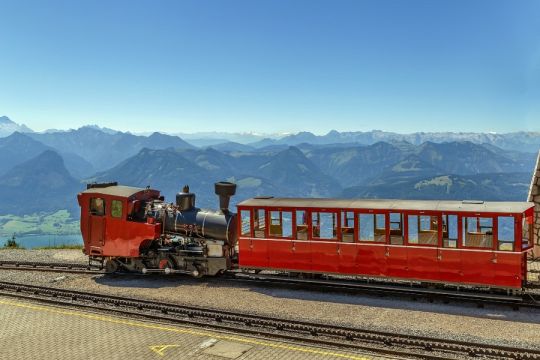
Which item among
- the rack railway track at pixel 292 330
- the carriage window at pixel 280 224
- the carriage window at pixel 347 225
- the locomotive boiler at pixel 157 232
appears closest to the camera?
the rack railway track at pixel 292 330

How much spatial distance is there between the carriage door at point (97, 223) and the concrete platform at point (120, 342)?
5.52m

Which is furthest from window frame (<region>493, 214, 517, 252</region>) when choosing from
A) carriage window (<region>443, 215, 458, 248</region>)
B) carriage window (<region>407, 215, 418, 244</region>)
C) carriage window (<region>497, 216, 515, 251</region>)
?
carriage window (<region>407, 215, 418, 244</region>)

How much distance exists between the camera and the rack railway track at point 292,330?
11.6 m

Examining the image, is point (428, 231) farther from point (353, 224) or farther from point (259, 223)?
point (259, 223)

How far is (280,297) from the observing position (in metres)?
17.3

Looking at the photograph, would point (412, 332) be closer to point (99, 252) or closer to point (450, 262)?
point (450, 262)

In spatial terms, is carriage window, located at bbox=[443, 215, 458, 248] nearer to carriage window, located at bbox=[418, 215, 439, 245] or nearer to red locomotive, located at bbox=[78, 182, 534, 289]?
red locomotive, located at bbox=[78, 182, 534, 289]

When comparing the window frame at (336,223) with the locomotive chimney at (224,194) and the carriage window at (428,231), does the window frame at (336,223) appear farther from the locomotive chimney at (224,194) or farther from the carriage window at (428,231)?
the locomotive chimney at (224,194)

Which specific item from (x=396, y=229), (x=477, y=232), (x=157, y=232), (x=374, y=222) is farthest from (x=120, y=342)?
(x=477, y=232)

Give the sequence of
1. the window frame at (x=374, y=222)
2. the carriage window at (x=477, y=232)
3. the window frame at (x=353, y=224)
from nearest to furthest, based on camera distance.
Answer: the carriage window at (x=477, y=232), the window frame at (x=374, y=222), the window frame at (x=353, y=224)

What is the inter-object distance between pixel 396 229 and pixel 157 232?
1061cm

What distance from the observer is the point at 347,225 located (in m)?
17.3

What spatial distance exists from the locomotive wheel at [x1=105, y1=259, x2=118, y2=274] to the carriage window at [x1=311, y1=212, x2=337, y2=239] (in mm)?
10074

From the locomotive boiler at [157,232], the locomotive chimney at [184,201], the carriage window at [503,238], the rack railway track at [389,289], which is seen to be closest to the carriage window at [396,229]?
the rack railway track at [389,289]
